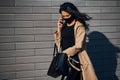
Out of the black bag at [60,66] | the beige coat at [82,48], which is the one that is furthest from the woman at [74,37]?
the black bag at [60,66]

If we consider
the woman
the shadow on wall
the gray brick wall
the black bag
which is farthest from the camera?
the shadow on wall

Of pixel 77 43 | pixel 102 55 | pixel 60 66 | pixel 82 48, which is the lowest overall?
pixel 102 55

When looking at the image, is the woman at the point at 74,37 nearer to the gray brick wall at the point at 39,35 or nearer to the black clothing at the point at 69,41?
the black clothing at the point at 69,41

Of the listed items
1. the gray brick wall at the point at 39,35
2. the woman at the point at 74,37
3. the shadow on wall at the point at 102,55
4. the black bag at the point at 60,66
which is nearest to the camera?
the black bag at the point at 60,66

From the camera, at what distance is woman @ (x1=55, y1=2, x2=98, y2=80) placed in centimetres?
517

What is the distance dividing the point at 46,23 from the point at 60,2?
511 mm

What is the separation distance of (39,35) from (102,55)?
148 cm

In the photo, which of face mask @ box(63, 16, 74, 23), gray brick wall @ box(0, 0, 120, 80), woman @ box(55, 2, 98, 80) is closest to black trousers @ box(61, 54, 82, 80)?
woman @ box(55, 2, 98, 80)

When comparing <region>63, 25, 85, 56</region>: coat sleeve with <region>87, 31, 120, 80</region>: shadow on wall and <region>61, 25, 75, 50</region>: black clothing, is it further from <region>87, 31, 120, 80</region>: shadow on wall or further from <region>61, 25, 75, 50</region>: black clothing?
<region>87, 31, 120, 80</region>: shadow on wall

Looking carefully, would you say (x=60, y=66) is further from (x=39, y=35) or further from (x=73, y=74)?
(x=39, y=35)

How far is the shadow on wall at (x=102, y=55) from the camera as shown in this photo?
6.82 meters

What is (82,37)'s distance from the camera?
5.10 metres

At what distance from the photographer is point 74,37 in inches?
206

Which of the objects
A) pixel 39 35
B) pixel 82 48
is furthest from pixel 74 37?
pixel 39 35
